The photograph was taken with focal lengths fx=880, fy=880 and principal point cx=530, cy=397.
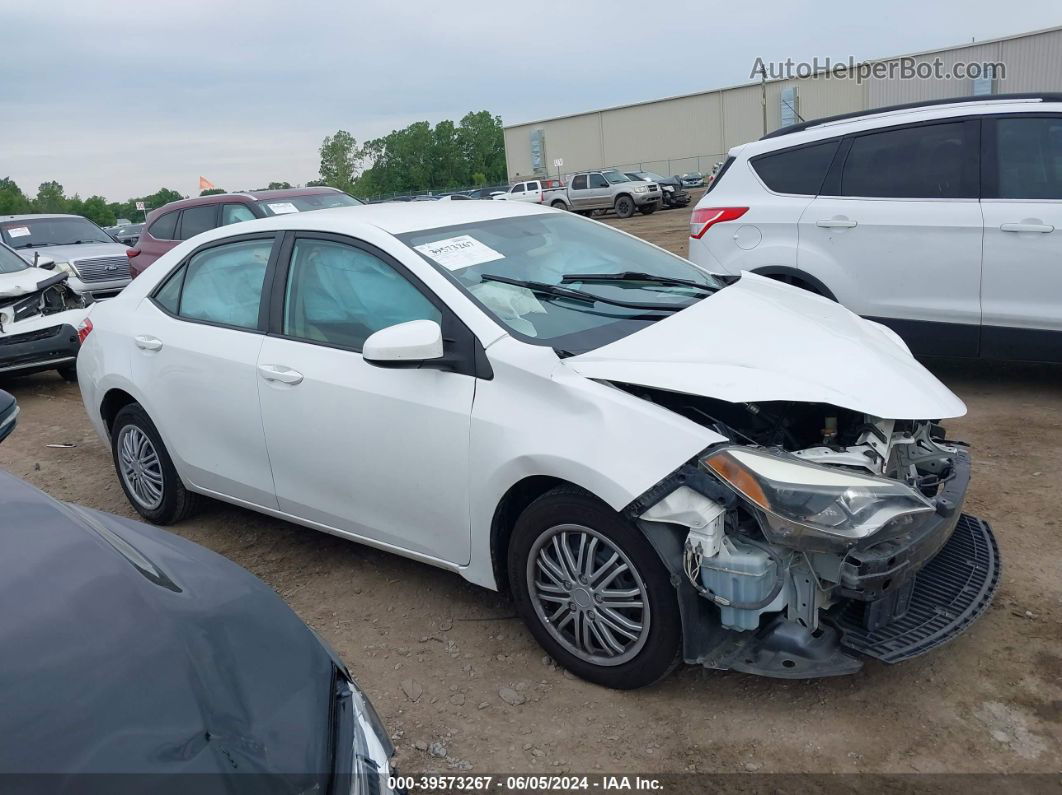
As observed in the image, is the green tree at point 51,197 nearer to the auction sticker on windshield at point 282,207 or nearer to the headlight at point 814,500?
the auction sticker on windshield at point 282,207

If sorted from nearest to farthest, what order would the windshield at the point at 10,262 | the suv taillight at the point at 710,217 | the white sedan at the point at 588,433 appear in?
1. the white sedan at the point at 588,433
2. the suv taillight at the point at 710,217
3. the windshield at the point at 10,262

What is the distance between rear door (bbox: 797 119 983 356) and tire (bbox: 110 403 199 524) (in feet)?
14.2

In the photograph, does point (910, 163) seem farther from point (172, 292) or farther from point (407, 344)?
point (172, 292)

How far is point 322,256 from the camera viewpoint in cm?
378

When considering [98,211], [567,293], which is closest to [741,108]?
[567,293]

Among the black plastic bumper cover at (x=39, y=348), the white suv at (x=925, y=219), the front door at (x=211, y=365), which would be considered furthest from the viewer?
the black plastic bumper cover at (x=39, y=348)

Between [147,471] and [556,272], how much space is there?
2.52 m

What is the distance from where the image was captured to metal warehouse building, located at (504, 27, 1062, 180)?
38.8 m

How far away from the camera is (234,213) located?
414 inches

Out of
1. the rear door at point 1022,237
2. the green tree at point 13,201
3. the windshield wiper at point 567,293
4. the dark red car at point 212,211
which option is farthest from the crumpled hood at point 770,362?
the green tree at point 13,201

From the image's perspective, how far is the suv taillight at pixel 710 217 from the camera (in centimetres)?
649

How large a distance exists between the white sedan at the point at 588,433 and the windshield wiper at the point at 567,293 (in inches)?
0.5

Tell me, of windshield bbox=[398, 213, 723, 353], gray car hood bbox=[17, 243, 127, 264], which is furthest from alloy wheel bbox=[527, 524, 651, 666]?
gray car hood bbox=[17, 243, 127, 264]

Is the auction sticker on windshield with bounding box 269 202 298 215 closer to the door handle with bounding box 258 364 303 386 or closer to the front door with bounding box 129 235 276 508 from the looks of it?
the front door with bounding box 129 235 276 508
